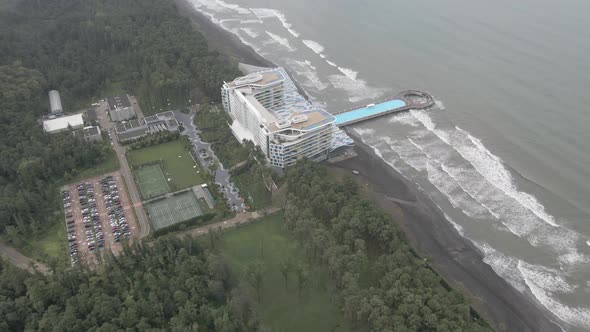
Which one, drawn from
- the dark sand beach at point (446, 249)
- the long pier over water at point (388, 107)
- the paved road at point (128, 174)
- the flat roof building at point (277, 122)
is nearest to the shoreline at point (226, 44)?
the long pier over water at point (388, 107)

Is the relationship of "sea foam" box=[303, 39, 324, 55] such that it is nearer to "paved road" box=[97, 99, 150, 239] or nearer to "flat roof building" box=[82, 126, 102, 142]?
"paved road" box=[97, 99, 150, 239]

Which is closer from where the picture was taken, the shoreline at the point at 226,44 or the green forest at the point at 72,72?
the green forest at the point at 72,72

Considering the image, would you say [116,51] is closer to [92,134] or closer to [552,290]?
Answer: [92,134]

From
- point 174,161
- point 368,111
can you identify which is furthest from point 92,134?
point 368,111

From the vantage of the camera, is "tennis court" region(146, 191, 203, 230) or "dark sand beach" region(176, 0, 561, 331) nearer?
"dark sand beach" region(176, 0, 561, 331)

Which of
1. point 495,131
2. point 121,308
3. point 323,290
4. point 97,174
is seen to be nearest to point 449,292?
point 323,290

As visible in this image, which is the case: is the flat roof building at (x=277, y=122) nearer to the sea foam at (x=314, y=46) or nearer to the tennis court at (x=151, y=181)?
the tennis court at (x=151, y=181)

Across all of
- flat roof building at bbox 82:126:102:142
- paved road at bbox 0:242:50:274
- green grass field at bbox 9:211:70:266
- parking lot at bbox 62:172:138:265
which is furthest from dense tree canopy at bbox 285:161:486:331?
flat roof building at bbox 82:126:102:142
